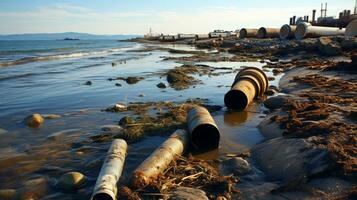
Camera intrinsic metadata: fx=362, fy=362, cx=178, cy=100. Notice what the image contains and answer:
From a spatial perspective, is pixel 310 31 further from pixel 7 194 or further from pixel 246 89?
pixel 7 194

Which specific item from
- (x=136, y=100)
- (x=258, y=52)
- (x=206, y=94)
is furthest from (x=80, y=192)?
(x=258, y=52)

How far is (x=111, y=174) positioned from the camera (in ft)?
18.4

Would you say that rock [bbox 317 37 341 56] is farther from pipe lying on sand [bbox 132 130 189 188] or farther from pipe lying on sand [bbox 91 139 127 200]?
pipe lying on sand [bbox 91 139 127 200]

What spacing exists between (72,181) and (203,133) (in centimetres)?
308

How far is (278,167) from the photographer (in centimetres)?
610

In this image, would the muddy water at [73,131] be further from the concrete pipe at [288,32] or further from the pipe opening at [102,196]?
the concrete pipe at [288,32]

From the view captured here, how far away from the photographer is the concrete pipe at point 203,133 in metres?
7.47

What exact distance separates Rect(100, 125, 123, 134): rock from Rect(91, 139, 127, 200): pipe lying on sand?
5.73 ft

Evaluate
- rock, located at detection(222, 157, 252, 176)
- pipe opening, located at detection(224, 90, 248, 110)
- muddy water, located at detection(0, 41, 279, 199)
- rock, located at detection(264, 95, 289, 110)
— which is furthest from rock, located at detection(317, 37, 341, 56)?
rock, located at detection(222, 157, 252, 176)

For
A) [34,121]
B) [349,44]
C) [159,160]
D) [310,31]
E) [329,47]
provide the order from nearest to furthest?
1. [159,160]
2. [34,121]
3. [349,44]
4. [329,47]
5. [310,31]

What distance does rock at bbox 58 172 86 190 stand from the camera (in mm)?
5789

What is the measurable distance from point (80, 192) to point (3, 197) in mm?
1162

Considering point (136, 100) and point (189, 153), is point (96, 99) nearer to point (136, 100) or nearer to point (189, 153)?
point (136, 100)

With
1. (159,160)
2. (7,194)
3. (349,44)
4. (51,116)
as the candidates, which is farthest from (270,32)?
(7,194)
